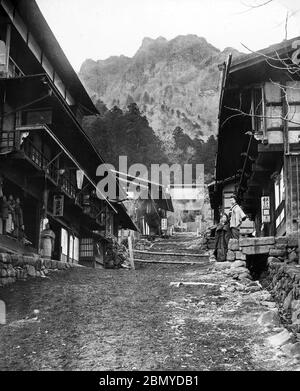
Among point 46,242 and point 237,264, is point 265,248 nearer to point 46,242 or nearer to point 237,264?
point 237,264

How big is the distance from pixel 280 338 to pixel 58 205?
15.3m

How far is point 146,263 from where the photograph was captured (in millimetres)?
26766

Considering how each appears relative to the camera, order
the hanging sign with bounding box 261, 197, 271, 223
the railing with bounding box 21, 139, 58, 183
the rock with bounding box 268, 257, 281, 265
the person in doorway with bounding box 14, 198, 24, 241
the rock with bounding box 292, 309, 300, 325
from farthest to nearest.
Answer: the hanging sign with bounding box 261, 197, 271, 223 → the railing with bounding box 21, 139, 58, 183 → the person in doorway with bounding box 14, 198, 24, 241 → the rock with bounding box 268, 257, 281, 265 → the rock with bounding box 292, 309, 300, 325

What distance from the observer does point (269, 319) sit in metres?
9.79

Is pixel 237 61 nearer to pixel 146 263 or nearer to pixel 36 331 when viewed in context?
pixel 36 331

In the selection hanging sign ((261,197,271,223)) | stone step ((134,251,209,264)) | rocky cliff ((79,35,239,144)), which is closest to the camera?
hanging sign ((261,197,271,223))

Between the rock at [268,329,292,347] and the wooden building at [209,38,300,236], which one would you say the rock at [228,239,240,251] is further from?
the rock at [268,329,292,347]

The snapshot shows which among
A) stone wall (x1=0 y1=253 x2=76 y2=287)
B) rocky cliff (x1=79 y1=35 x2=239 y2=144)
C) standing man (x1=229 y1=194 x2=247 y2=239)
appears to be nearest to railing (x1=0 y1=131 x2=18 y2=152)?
stone wall (x1=0 y1=253 x2=76 y2=287)

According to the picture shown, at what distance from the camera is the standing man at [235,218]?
17.7 metres

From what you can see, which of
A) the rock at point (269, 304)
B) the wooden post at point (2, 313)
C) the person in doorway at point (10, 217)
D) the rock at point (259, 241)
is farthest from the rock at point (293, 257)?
the person in doorway at point (10, 217)

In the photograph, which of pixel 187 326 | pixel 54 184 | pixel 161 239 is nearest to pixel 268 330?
pixel 187 326

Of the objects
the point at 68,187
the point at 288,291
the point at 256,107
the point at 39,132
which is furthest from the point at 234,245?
the point at 68,187

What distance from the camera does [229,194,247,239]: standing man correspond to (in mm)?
17734
